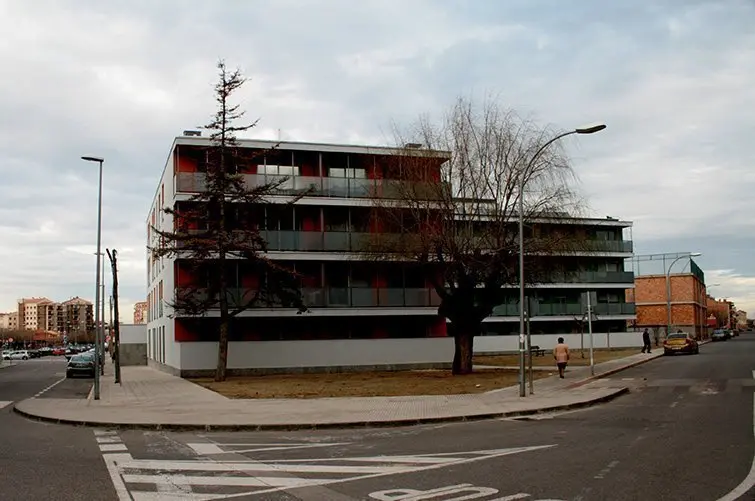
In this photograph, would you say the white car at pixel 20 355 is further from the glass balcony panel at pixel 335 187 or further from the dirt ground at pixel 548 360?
the glass balcony panel at pixel 335 187

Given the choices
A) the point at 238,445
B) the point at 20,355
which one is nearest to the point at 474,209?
the point at 238,445

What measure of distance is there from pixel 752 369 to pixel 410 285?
1707 cm

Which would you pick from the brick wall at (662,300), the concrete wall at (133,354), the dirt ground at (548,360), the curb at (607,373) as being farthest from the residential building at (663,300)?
the concrete wall at (133,354)

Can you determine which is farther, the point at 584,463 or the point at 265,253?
the point at 265,253

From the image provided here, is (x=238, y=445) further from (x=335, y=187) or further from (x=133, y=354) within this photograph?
(x=133, y=354)

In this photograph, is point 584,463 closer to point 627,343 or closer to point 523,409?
point 523,409

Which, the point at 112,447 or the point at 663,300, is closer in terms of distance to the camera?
the point at 112,447

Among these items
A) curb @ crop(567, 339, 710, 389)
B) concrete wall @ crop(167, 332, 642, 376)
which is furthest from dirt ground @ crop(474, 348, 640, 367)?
concrete wall @ crop(167, 332, 642, 376)

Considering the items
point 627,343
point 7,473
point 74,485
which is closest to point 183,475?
point 74,485

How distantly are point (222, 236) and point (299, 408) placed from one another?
14.5 metres

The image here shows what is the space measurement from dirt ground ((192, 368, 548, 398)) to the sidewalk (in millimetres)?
1399

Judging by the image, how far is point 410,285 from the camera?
133 ft

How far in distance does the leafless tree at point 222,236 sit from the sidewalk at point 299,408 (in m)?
8.01

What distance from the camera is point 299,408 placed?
64.1 feet
